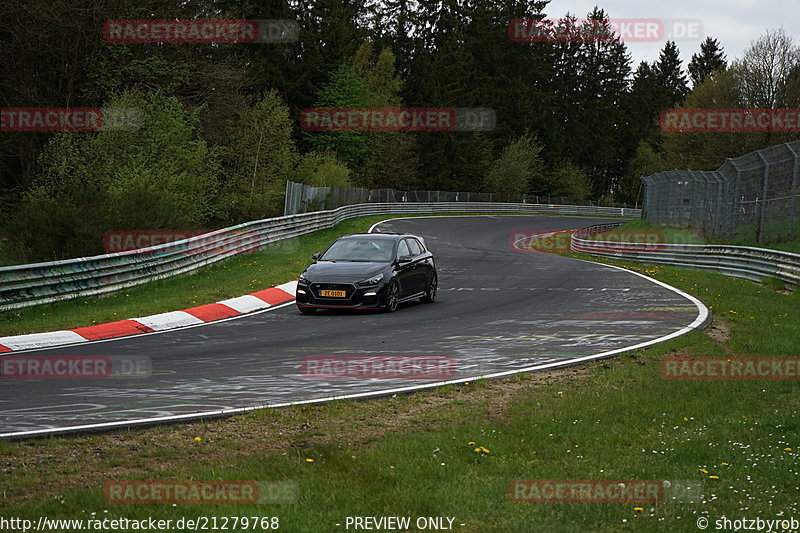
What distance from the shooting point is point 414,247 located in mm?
19453

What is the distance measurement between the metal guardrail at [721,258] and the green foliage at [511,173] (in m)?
55.9

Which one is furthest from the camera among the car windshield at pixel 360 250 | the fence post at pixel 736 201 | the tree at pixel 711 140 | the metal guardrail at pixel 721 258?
the tree at pixel 711 140

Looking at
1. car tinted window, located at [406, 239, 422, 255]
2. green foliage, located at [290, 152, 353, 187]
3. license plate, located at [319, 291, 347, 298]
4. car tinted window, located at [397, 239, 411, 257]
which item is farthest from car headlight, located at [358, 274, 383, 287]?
green foliage, located at [290, 152, 353, 187]

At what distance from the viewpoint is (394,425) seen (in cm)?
786

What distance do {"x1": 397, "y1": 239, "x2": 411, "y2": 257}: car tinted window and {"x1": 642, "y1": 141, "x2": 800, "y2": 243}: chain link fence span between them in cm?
1057

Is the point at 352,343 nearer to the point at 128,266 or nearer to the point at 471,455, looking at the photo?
the point at 471,455

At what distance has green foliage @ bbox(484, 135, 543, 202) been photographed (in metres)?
93.8

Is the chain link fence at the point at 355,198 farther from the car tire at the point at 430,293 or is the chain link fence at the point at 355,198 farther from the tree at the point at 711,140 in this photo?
the car tire at the point at 430,293

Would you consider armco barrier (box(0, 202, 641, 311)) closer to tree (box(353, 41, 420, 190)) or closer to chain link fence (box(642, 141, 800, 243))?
chain link fence (box(642, 141, 800, 243))

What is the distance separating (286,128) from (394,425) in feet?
133

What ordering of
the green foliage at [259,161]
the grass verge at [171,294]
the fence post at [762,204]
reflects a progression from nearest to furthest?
the grass verge at [171,294] → the fence post at [762,204] → the green foliage at [259,161]

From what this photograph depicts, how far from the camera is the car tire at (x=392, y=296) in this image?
1745cm

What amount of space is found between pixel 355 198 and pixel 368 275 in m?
38.5

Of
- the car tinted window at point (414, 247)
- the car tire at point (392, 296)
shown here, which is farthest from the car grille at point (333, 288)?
the car tinted window at point (414, 247)
